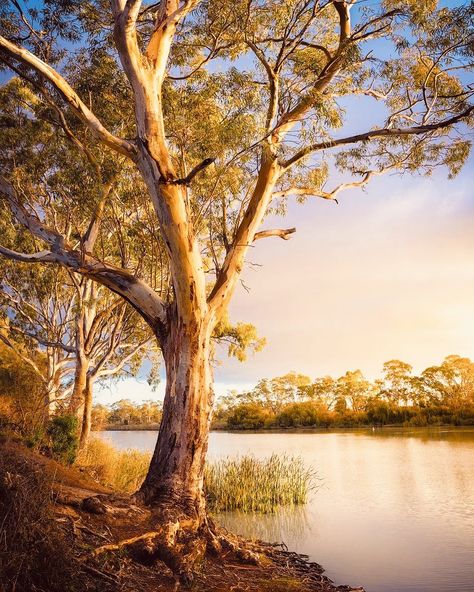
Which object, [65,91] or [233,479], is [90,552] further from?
[233,479]

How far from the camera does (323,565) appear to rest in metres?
6.12

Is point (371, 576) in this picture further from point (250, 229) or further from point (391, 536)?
point (250, 229)

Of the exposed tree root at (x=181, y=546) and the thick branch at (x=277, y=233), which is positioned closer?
the exposed tree root at (x=181, y=546)

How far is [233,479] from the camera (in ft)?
31.7

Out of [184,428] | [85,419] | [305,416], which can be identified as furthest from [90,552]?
[305,416]

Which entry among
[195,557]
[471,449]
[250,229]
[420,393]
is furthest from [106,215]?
[420,393]

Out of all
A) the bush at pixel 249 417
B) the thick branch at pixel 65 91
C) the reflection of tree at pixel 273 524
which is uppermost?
the thick branch at pixel 65 91

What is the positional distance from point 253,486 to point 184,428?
5207 millimetres

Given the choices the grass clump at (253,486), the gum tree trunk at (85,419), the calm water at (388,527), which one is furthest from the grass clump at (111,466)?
the calm water at (388,527)

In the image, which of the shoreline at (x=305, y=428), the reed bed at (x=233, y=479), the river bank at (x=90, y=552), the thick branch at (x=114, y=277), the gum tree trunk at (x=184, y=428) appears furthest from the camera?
the shoreline at (x=305, y=428)

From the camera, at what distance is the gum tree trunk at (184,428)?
188 inches

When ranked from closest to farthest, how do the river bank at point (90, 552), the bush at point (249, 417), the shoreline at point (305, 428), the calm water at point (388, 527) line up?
the river bank at point (90, 552), the calm water at point (388, 527), the shoreline at point (305, 428), the bush at point (249, 417)

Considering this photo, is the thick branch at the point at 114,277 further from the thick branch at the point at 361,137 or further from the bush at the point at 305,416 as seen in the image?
the bush at the point at 305,416

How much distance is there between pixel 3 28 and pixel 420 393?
128 feet
